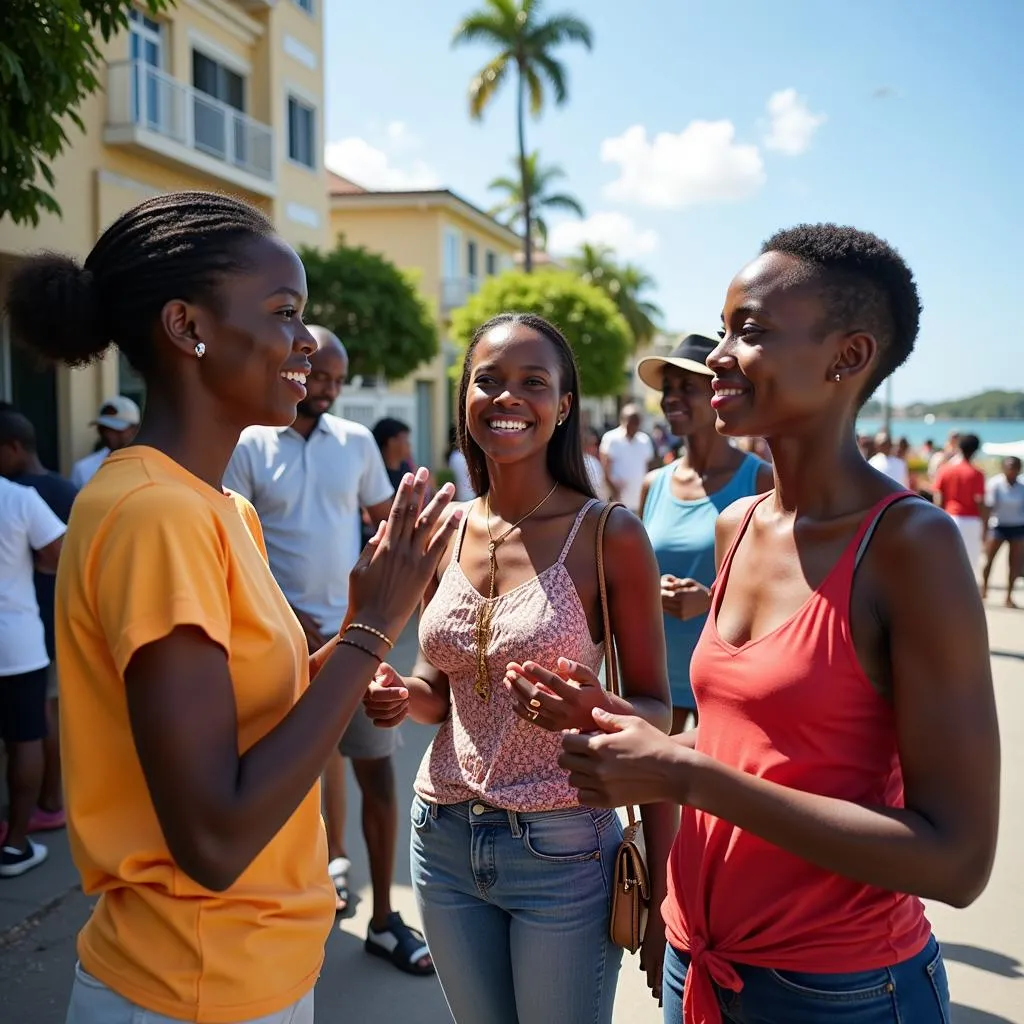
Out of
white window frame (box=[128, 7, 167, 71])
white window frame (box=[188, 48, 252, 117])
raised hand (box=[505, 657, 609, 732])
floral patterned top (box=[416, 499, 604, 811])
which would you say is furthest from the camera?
white window frame (box=[188, 48, 252, 117])

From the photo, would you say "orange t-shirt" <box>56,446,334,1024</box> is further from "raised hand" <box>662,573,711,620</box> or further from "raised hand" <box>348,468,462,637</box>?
"raised hand" <box>662,573,711,620</box>

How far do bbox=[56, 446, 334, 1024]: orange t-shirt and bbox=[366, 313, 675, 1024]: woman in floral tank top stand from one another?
2.26ft

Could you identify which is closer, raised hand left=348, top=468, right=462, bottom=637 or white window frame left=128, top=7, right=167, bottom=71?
raised hand left=348, top=468, right=462, bottom=637

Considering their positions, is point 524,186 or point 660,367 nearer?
point 660,367

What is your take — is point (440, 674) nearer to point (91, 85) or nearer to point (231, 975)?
point (231, 975)

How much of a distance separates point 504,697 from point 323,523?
7.12 ft

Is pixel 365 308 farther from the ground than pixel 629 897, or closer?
farther from the ground

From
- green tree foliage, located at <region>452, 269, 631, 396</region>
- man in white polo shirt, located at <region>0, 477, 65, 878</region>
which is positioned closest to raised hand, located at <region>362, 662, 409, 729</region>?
man in white polo shirt, located at <region>0, 477, 65, 878</region>

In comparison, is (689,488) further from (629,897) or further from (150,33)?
(150,33)

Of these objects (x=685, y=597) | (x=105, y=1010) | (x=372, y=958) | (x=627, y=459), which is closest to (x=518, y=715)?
Answer: (x=105, y=1010)

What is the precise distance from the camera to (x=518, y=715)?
207 cm

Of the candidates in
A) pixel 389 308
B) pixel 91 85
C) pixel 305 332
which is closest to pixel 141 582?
pixel 305 332

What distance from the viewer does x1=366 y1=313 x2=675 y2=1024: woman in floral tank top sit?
218cm

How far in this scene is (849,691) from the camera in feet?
5.16
